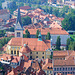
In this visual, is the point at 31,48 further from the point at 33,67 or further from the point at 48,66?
the point at 48,66

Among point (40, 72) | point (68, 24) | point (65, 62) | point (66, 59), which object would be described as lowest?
point (68, 24)

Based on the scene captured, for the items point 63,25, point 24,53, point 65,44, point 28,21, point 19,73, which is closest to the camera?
point 19,73

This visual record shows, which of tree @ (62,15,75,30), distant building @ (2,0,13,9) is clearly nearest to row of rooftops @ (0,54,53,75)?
tree @ (62,15,75,30)

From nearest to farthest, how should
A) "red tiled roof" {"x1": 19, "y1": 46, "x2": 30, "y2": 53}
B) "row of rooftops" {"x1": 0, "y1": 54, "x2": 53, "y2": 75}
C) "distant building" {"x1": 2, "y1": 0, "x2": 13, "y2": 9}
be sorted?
1. "row of rooftops" {"x1": 0, "y1": 54, "x2": 53, "y2": 75}
2. "red tiled roof" {"x1": 19, "y1": 46, "x2": 30, "y2": 53}
3. "distant building" {"x1": 2, "y1": 0, "x2": 13, "y2": 9}

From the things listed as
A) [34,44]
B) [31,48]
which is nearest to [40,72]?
[31,48]

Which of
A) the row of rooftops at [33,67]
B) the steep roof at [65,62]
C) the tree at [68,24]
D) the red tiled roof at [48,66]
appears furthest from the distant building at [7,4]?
the steep roof at [65,62]

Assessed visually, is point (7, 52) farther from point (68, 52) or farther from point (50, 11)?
point (50, 11)

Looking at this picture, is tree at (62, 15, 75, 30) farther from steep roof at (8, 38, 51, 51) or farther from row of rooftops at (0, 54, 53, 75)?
row of rooftops at (0, 54, 53, 75)

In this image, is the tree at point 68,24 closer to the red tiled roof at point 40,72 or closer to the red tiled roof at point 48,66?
the red tiled roof at point 48,66

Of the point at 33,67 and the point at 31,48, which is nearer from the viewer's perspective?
the point at 33,67

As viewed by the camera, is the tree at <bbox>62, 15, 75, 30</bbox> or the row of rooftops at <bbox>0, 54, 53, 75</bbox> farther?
the tree at <bbox>62, 15, 75, 30</bbox>

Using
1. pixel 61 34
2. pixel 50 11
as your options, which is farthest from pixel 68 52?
pixel 50 11
